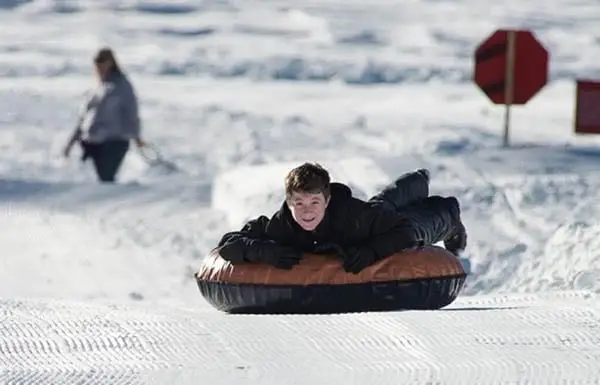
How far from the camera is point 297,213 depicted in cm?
622

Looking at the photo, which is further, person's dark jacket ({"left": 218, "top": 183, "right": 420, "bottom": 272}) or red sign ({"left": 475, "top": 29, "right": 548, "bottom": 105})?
red sign ({"left": 475, "top": 29, "right": 548, "bottom": 105})

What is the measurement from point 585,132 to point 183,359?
736 centimetres

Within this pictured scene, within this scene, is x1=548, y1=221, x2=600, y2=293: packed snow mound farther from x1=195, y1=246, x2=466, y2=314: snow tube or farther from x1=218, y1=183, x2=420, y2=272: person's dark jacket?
x1=218, y1=183, x2=420, y2=272: person's dark jacket

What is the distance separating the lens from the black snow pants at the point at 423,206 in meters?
7.75

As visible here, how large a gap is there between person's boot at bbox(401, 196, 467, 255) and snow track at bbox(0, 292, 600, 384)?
1.52 meters

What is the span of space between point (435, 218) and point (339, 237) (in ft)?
4.64

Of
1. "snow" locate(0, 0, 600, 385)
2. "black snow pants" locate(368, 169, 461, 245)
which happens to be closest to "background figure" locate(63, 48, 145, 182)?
"snow" locate(0, 0, 600, 385)

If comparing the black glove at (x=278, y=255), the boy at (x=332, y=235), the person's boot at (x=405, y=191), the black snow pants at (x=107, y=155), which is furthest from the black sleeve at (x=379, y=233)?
the black snow pants at (x=107, y=155)

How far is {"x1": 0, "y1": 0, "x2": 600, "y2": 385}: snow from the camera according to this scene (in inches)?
200

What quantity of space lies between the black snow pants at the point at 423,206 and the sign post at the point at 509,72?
4.95 meters

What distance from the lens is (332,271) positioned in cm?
646

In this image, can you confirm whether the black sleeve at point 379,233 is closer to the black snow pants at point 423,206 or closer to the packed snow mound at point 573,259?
the black snow pants at point 423,206

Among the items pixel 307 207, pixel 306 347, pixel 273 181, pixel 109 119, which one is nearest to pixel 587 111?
pixel 273 181

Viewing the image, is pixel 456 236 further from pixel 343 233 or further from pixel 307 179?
pixel 307 179
